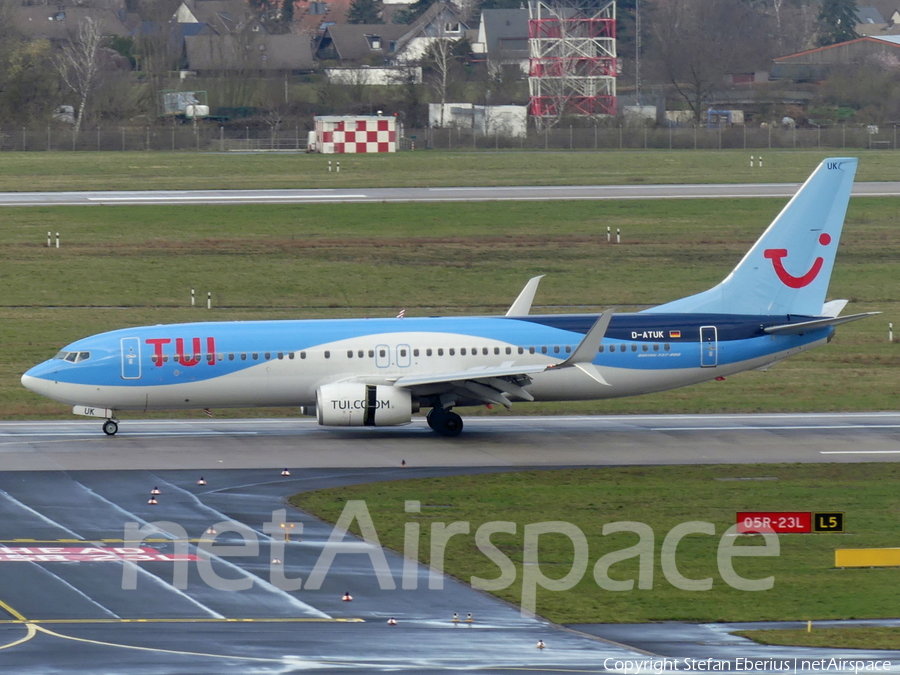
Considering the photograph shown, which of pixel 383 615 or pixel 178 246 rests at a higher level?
pixel 178 246

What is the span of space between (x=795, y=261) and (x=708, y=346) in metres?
4.30

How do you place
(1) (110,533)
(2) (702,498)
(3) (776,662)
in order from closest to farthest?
(3) (776,662), (1) (110,533), (2) (702,498)

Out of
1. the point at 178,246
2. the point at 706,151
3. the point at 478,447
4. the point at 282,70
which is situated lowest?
the point at 478,447

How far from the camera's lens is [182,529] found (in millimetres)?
27797

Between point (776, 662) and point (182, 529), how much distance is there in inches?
543

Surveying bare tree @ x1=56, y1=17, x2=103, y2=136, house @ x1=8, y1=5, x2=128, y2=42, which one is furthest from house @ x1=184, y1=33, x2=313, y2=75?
house @ x1=8, y1=5, x2=128, y2=42

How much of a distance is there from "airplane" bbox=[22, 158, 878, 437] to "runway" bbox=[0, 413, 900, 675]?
4.26ft

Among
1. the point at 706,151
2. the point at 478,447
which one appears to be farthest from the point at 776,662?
the point at 706,151

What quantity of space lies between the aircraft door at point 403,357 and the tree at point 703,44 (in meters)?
104

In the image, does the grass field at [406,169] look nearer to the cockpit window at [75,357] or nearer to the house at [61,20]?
the cockpit window at [75,357]

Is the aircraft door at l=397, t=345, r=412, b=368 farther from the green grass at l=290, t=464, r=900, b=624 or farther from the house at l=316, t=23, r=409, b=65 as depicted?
the house at l=316, t=23, r=409, b=65

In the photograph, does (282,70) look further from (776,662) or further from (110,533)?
(776,662)

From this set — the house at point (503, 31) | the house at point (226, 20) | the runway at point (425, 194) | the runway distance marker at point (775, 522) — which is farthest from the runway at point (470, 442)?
the house at point (503, 31)

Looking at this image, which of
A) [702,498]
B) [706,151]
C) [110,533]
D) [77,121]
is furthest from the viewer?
[77,121]
